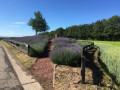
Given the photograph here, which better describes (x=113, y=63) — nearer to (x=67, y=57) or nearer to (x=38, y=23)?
(x=67, y=57)

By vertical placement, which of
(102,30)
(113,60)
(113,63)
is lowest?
(113,63)

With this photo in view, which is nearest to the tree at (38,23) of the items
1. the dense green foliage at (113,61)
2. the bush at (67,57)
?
the bush at (67,57)

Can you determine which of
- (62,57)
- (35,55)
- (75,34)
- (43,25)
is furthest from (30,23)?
(62,57)

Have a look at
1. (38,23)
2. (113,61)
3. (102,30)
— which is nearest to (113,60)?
(113,61)

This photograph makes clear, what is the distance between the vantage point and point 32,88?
256 centimetres

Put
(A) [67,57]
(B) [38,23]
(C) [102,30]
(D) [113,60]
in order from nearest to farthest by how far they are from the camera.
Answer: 1. (D) [113,60]
2. (A) [67,57]
3. (B) [38,23]
4. (C) [102,30]

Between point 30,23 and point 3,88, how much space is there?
27.4 meters

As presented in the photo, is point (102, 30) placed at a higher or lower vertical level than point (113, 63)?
higher

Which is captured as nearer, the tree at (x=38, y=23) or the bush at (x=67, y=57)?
the bush at (x=67, y=57)

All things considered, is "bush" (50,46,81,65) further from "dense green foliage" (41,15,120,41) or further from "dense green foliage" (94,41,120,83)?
"dense green foliage" (41,15,120,41)

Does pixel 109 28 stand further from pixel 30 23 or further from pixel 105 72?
pixel 105 72

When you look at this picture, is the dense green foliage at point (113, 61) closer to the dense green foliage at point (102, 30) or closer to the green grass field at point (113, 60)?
the green grass field at point (113, 60)

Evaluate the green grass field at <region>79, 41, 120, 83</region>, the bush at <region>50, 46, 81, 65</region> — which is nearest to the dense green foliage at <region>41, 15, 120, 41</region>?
the green grass field at <region>79, 41, 120, 83</region>

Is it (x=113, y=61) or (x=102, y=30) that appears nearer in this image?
(x=113, y=61)
